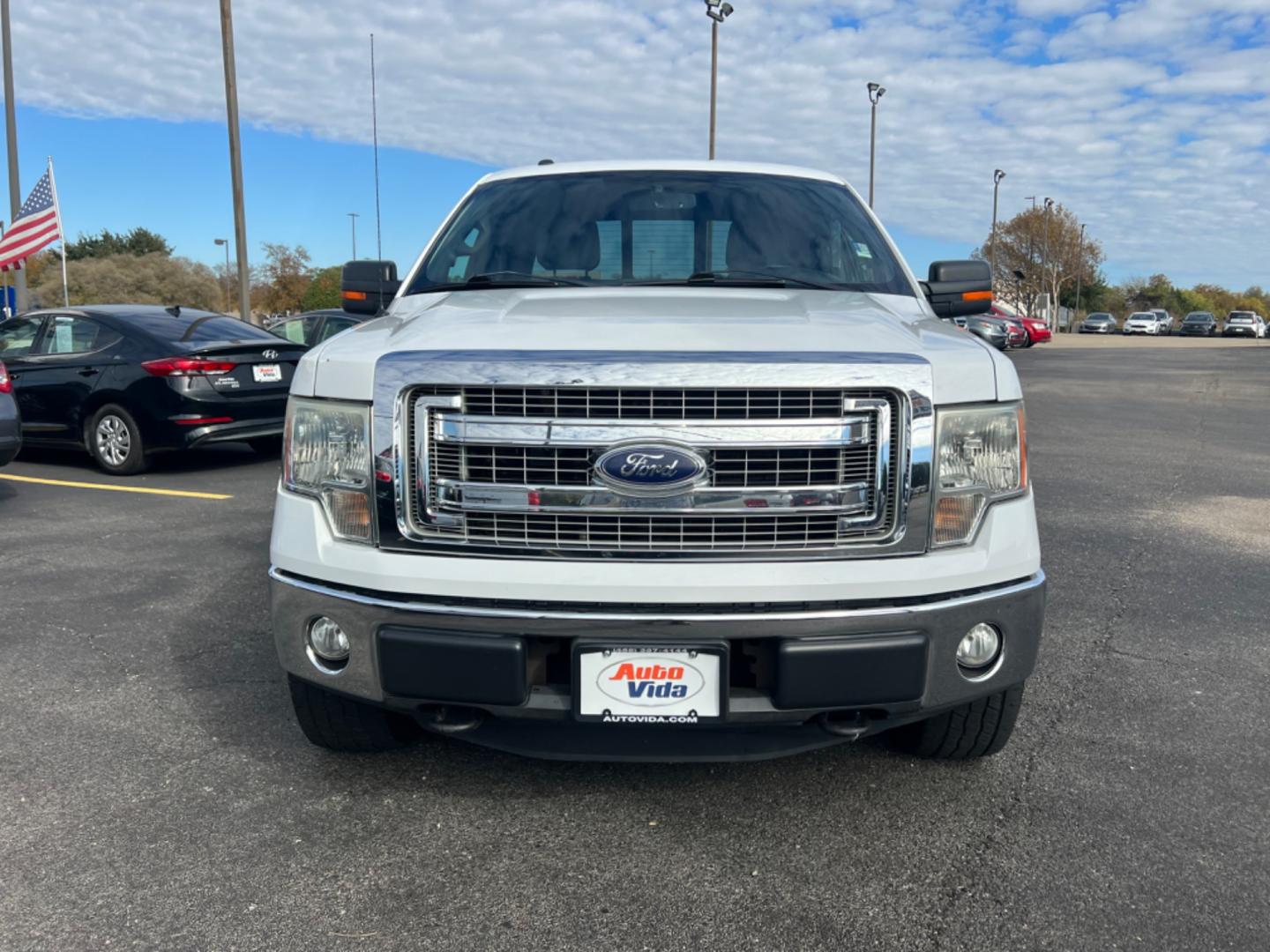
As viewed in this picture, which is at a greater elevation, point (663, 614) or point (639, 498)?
point (639, 498)

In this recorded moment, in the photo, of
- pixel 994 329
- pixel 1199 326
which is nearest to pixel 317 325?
pixel 994 329

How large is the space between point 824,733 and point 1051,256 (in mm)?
81688

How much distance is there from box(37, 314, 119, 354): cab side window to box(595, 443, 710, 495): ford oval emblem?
25.9 feet

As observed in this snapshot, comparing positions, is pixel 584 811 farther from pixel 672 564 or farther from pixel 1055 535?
pixel 1055 535

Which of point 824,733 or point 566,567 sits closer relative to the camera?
point 566,567

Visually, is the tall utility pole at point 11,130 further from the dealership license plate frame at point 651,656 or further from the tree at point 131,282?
the tree at point 131,282

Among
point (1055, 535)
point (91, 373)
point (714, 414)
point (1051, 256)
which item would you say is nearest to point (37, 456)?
point (91, 373)

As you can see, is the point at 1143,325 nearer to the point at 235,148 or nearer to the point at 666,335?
the point at 235,148

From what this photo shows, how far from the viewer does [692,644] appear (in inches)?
97.9

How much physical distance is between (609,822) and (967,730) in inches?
41.3

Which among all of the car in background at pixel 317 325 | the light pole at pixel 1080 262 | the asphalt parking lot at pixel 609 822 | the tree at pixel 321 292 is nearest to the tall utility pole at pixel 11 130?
the car in background at pixel 317 325

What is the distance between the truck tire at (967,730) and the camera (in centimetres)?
297

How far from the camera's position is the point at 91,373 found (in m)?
8.99

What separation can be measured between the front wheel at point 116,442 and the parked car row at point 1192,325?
69570 mm
